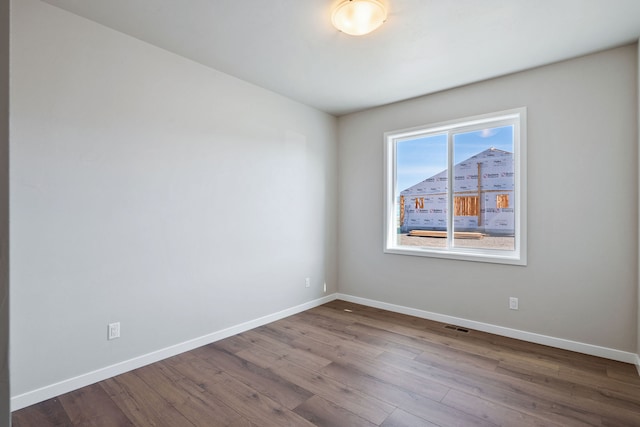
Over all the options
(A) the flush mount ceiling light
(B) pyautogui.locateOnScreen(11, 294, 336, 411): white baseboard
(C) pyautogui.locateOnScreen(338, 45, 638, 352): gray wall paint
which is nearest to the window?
(C) pyautogui.locateOnScreen(338, 45, 638, 352): gray wall paint

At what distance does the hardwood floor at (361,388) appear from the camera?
1.97 m

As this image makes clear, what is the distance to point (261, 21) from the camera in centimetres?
235

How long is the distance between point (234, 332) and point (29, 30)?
2.85 metres

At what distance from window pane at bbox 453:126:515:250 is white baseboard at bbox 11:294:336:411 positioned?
7.88ft

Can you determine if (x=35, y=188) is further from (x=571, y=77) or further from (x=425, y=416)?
(x=571, y=77)

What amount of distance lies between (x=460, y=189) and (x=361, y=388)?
7.99ft

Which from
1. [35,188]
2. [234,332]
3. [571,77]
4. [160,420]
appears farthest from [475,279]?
[35,188]

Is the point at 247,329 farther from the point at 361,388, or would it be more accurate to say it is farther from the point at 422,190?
the point at 422,190

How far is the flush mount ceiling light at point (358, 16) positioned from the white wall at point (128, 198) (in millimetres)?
1473

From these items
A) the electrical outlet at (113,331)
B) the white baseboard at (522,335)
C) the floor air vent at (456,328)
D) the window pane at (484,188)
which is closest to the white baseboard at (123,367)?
the electrical outlet at (113,331)

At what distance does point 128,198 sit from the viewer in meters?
2.55

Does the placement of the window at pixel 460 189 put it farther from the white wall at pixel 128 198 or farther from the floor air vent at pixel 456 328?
the white wall at pixel 128 198

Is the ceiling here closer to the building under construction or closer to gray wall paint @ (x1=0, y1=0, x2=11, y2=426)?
the building under construction

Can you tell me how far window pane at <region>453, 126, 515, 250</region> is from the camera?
337 centimetres
